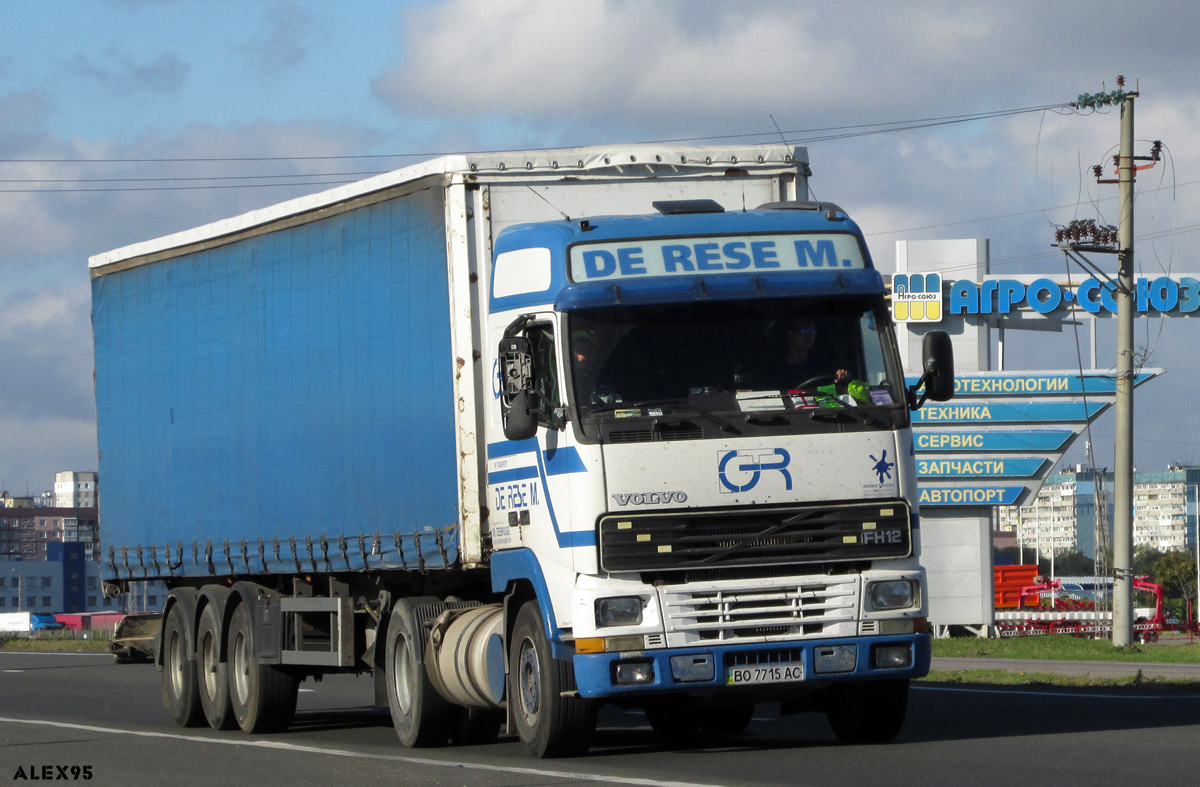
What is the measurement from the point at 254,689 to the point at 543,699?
5164mm

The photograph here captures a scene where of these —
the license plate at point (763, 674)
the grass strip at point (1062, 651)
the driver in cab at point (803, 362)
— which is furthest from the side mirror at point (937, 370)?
the grass strip at point (1062, 651)

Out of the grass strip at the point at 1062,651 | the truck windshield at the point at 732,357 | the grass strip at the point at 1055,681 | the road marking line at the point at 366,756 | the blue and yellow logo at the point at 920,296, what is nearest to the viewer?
the road marking line at the point at 366,756

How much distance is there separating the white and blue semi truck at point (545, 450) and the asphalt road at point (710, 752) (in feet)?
1.46

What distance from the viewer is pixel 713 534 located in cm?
1073

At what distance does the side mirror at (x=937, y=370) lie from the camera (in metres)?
11.2

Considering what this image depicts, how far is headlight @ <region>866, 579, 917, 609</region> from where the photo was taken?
10.9 metres

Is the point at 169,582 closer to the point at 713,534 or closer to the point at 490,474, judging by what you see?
the point at 490,474

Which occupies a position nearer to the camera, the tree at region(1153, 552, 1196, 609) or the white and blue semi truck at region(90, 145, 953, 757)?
the white and blue semi truck at region(90, 145, 953, 757)

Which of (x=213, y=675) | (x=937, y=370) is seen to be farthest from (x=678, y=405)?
(x=213, y=675)

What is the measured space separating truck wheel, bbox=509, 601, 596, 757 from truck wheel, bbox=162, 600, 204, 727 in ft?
19.9

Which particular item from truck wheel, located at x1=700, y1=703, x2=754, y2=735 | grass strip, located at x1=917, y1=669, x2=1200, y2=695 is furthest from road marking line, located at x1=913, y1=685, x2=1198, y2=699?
truck wheel, located at x1=700, y1=703, x2=754, y2=735

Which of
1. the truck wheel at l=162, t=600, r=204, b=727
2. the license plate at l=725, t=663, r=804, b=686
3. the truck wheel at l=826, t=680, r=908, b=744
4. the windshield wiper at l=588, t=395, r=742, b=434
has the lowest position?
the truck wheel at l=162, t=600, r=204, b=727

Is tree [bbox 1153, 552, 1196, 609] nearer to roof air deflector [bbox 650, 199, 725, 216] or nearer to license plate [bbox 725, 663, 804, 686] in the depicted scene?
roof air deflector [bbox 650, 199, 725, 216]

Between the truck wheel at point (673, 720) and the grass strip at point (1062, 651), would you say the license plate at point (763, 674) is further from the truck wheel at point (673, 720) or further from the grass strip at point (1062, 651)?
the grass strip at point (1062, 651)
